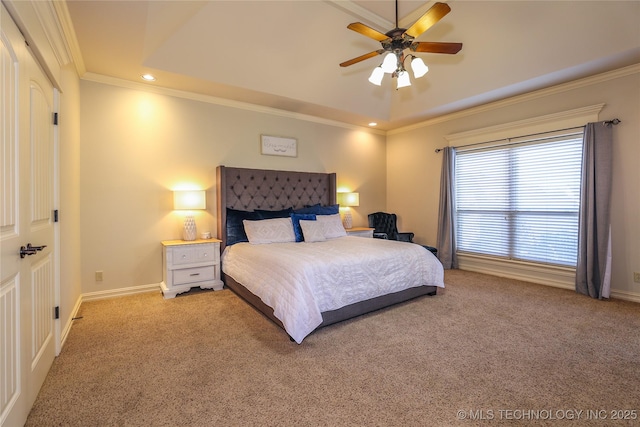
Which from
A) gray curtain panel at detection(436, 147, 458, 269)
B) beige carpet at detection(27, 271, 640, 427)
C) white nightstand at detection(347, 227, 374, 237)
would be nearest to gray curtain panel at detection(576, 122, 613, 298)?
beige carpet at detection(27, 271, 640, 427)

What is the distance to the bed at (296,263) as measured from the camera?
248 cm

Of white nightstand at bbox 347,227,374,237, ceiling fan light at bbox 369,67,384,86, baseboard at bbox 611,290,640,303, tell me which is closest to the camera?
ceiling fan light at bbox 369,67,384,86

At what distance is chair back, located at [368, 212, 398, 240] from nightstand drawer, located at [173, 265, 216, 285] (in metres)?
3.23

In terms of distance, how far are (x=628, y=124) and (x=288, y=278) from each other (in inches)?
168

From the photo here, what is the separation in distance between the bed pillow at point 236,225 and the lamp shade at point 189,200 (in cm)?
43

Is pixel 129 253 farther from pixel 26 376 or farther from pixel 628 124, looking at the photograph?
pixel 628 124

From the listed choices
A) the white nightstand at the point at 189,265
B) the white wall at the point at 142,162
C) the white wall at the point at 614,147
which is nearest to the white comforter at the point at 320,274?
the white nightstand at the point at 189,265

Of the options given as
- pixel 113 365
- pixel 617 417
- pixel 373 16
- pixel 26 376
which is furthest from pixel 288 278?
pixel 373 16

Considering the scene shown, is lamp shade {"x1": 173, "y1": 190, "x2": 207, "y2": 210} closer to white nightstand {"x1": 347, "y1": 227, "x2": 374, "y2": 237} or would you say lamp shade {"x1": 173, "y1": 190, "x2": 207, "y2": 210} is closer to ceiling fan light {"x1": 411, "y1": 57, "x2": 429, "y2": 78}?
white nightstand {"x1": 347, "y1": 227, "x2": 374, "y2": 237}

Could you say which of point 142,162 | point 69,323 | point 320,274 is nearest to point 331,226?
point 320,274

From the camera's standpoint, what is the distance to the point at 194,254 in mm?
3703

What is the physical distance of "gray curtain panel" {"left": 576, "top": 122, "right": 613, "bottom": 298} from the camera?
3.43m

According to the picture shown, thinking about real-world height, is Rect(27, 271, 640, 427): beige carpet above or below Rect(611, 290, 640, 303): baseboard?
below

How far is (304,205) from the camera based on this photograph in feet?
16.2
